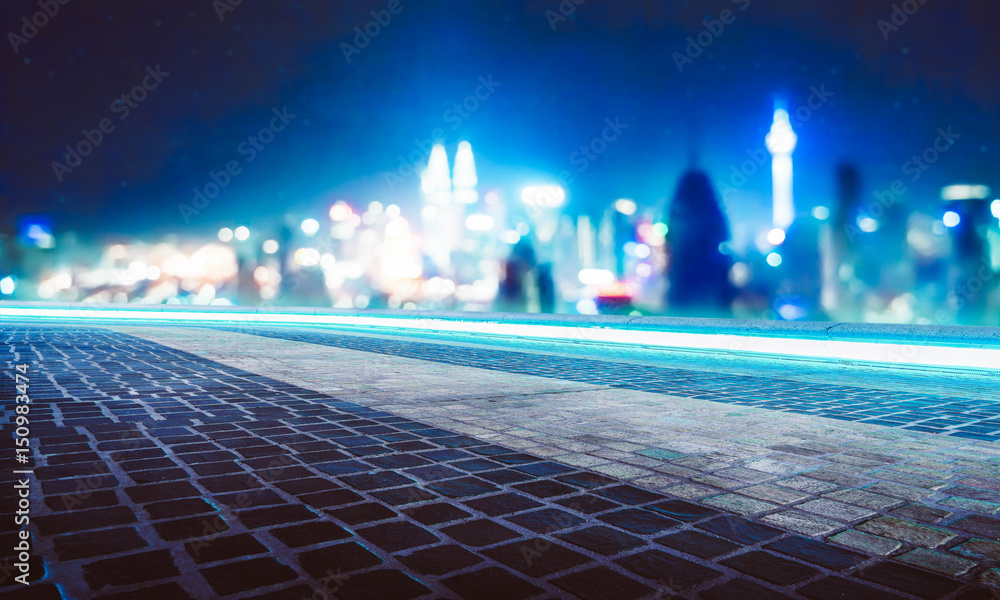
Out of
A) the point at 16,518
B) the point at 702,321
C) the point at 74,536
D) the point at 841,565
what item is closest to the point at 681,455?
the point at 841,565

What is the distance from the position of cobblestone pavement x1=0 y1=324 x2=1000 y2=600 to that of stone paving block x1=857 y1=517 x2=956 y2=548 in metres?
0.01

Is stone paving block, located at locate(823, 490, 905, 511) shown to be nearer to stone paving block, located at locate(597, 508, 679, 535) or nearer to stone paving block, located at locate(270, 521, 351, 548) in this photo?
stone paving block, located at locate(597, 508, 679, 535)

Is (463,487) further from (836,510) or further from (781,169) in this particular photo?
(781,169)

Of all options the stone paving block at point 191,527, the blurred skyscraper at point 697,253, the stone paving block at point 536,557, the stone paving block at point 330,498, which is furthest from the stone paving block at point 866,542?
the blurred skyscraper at point 697,253

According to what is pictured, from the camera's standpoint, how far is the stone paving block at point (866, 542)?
300cm

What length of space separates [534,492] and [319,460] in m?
1.56

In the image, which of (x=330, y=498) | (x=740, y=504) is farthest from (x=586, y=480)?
(x=330, y=498)

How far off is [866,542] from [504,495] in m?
1.78

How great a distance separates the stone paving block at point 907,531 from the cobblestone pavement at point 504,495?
14 mm

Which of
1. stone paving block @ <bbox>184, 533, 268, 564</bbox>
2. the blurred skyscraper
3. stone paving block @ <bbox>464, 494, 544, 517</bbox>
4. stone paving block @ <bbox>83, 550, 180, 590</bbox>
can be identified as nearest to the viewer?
stone paving block @ <bbox>83, 550, 180, 590</bbox>

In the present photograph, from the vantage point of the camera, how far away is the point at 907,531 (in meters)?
3.23

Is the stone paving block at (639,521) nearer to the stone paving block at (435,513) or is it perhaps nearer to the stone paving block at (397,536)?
the stone paving block at (435,513)

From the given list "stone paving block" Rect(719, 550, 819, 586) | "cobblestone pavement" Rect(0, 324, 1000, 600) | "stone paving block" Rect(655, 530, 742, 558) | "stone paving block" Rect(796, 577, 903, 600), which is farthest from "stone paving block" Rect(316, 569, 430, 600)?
"stone paving block" Rect(796, 577, 903, 600)

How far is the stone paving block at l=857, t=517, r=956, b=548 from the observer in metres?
3.11
